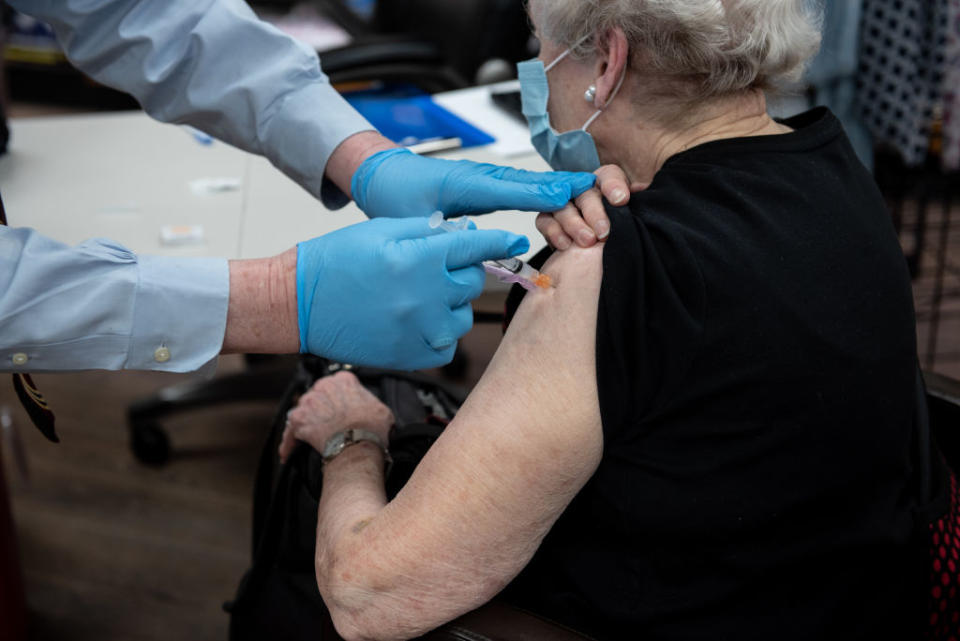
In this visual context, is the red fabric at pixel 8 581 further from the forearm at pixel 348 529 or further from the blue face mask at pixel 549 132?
the blue face mask at pixel 549 132

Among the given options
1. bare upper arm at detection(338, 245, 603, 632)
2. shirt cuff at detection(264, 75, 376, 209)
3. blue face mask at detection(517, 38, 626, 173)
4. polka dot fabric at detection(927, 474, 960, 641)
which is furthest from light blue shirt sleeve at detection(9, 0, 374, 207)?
polka dot fabric at detection(927, 474, 960, 641)

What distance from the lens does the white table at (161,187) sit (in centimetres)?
162

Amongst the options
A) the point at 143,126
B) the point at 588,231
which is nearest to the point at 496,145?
the point at 143,126

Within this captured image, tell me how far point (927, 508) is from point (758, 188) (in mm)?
440

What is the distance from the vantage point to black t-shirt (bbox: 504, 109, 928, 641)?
3.15ft

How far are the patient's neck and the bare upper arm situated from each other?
0.75 ft

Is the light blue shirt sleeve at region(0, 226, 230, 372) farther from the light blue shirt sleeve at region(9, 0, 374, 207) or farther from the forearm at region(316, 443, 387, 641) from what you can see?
the light blue shirt sleeve at region(9, 0, 374, 207)

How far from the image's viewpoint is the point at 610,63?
112cm

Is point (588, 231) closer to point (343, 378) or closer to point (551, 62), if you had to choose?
point (551, 62)

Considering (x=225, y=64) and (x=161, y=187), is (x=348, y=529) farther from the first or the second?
(x=161, y=187)

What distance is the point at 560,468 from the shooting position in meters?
0.97

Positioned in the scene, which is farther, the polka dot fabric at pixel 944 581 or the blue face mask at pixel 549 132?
the blue face mask at pixel 549 132

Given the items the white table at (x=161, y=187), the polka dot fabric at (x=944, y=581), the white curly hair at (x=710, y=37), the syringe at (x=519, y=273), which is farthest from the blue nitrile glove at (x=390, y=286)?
the polka dot fabric at (x=944, y=581)

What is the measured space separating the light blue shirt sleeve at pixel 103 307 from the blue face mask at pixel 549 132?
480 mm
